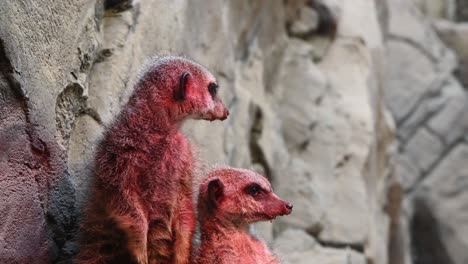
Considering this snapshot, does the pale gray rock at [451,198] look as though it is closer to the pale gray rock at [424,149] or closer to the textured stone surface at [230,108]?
the pale gray rock at [424,149]

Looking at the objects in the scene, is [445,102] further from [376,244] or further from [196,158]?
[196,158]

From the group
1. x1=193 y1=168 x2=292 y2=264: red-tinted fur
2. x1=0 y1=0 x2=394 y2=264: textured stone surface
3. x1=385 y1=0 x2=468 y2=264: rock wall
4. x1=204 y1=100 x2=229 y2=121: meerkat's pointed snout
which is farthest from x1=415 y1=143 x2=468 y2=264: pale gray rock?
x1=204 y1=100 x2=229 y2=121: meerkat's pointed snout

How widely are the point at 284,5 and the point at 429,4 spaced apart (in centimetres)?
580

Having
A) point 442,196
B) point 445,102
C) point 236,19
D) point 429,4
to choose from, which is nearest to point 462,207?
point 442,196

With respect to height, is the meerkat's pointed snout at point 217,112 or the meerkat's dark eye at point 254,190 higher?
the meerkat's pointed snout at point 217,112

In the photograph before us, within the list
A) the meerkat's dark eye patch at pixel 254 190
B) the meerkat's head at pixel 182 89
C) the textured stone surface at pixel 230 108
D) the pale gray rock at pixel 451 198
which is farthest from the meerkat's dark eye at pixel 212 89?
the pale gray rock at pixel 451 198

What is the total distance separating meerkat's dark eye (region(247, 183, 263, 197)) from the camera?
235 cm

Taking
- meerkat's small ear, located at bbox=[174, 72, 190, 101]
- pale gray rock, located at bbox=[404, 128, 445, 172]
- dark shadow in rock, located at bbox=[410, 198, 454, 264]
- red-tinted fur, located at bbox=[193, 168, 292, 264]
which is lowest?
dark shadow in rock, located at bbox=[410, 198, 454, 264]

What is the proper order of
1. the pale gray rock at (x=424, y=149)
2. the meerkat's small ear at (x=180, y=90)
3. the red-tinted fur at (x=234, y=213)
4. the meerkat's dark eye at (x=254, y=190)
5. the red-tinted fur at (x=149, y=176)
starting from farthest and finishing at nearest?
the pale gray rock at (x=424, y=149) → the meerkat's dark eye at (x=254, y=190) → the red-tinted fur at (x=234, y=213) → the meerkat's small ear at (x=180, y=90) → the red-tinted fur at (x=149, y=176)

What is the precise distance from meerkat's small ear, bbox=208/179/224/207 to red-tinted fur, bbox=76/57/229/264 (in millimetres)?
186

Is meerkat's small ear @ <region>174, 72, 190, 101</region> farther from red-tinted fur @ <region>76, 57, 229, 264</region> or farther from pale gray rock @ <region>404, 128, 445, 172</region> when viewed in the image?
pale gray rock @ <region>404, 128, 445, 172</region>

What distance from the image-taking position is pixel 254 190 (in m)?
2.36

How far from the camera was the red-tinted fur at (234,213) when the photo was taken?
2.25 meters

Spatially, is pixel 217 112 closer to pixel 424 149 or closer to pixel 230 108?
pixel 230 108
